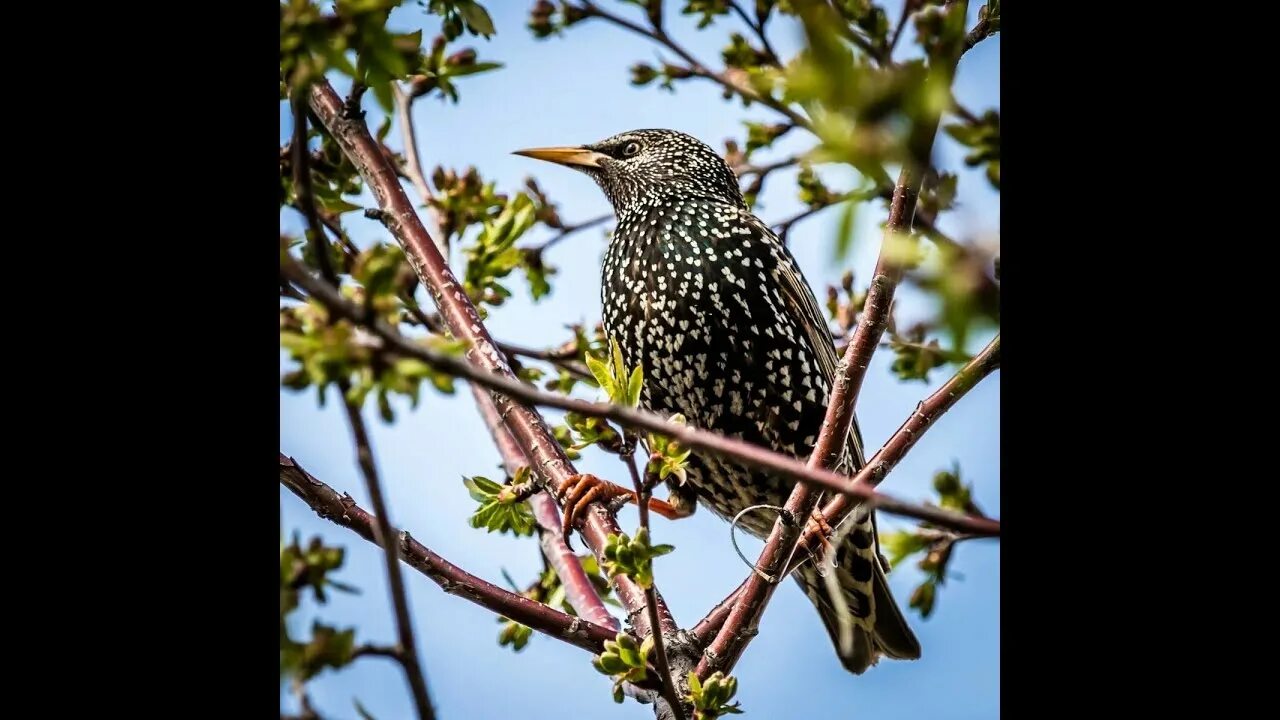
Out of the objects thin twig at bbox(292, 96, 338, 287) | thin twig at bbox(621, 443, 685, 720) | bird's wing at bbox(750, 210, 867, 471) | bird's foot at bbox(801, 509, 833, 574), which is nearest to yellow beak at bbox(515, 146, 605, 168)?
bird's wing at bbox(750, 210, 867, 471)

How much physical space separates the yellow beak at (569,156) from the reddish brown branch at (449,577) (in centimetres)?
123

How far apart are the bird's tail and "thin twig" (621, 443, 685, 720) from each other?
1.20m

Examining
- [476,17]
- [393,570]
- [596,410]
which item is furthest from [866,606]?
[596,410]

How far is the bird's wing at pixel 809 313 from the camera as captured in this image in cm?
273

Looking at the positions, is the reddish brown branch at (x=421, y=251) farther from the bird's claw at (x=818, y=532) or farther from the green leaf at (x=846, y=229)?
the green leaf at (x=846, y=229)

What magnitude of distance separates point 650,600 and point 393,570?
52cm

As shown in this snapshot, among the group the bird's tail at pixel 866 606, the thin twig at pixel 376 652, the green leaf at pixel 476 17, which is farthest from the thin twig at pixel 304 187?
the bird's tail at pixel 866 606

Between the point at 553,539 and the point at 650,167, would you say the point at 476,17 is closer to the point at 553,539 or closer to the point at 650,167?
the point at 553,539

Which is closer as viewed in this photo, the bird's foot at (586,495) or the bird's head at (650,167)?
the bird's foot at (586,495)

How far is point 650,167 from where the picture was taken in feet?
10.6
